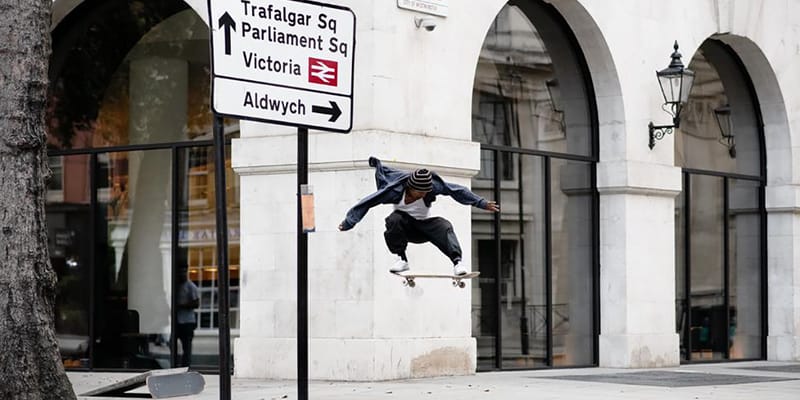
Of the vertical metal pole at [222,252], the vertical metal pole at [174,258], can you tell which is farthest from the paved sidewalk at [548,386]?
the vertical metal pole at [222,252]

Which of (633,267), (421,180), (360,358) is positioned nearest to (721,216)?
(633,267)

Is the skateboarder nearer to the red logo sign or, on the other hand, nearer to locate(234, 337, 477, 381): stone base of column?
locate(234, 337, 477, 381): stone base of column

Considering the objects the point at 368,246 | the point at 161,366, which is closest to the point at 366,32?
the point at 368,246

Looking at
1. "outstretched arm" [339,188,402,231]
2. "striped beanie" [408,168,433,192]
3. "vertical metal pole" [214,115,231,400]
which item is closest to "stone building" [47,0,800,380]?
"striped beanie" [408,168,433,192]

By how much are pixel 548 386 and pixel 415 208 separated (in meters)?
3.01

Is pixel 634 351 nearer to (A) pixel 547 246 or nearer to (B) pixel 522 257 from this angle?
(A) pixel 547 246

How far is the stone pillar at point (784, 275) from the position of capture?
2248 centimetres

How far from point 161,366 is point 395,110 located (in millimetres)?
4952

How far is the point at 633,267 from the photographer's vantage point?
1922 centimetres

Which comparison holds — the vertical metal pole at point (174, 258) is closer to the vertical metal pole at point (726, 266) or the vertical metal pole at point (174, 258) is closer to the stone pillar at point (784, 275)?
the vertical metal pole at point (726, 266)

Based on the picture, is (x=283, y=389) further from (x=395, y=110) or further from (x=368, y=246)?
(x=395, y=110)

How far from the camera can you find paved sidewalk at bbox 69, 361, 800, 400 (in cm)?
1312

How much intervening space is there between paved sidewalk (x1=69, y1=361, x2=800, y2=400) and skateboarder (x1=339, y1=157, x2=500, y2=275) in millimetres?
1311

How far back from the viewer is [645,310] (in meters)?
19.4
